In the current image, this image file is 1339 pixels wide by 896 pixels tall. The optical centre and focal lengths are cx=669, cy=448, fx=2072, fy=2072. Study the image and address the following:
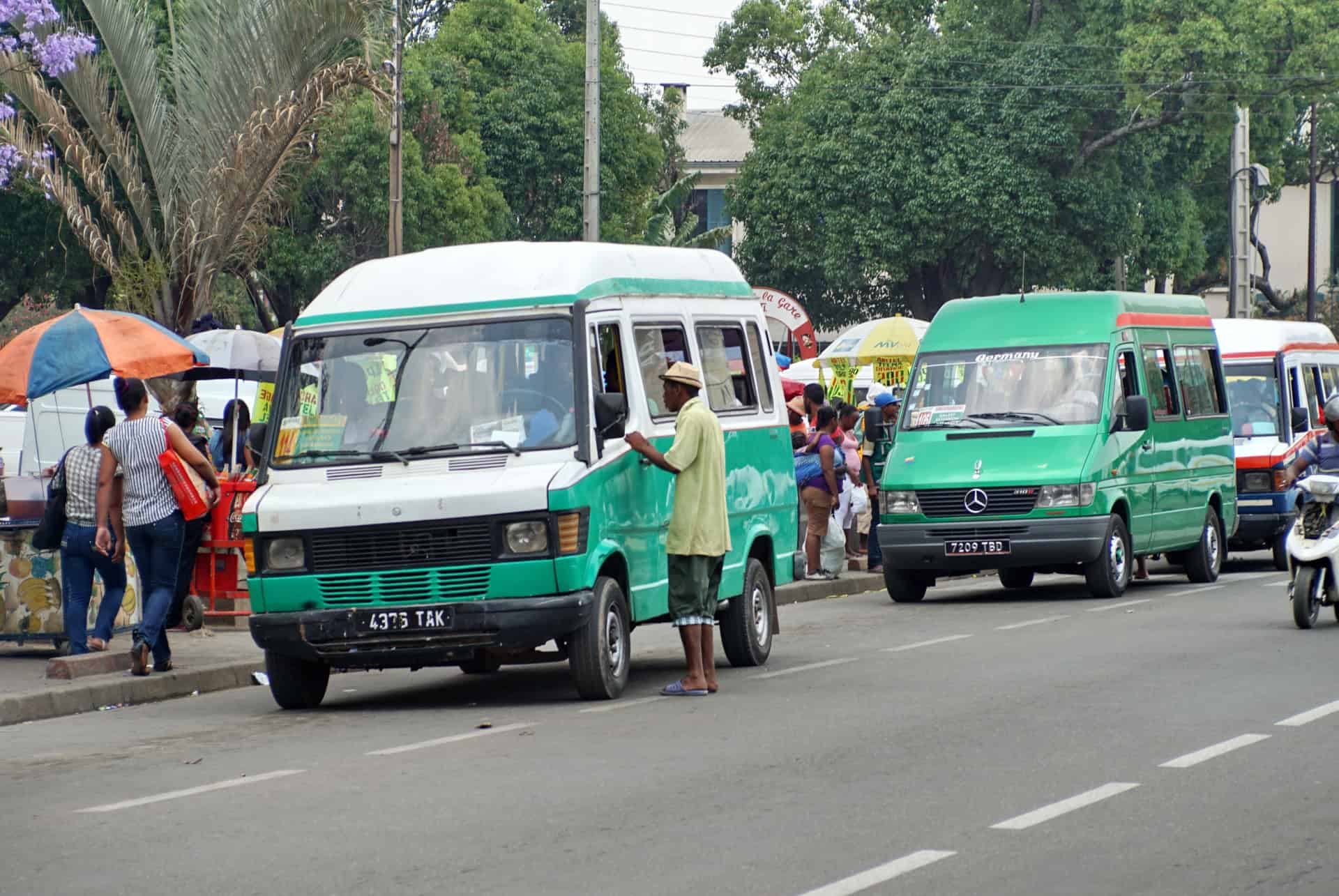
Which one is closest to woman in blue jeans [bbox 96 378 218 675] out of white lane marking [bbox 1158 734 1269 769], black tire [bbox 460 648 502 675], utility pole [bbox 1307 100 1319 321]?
black tire [bbox 460 648 502 675]

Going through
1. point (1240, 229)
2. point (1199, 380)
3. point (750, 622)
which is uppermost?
point (1240, 229)

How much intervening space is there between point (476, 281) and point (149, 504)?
2.60 meters

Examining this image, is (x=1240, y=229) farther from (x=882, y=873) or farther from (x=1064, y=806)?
(x=882, y=873)

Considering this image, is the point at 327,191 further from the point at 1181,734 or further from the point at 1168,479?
the point at 1181,734

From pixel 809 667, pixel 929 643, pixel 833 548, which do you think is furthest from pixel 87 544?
pixel 833 548

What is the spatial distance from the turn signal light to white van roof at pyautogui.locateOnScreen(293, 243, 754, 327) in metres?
1.33

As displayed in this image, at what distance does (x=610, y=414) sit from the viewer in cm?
1134

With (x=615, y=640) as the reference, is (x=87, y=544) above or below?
above

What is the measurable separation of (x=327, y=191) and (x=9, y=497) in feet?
95.5

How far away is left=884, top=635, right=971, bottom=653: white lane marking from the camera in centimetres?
1423

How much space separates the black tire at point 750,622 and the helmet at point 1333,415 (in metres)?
4.48

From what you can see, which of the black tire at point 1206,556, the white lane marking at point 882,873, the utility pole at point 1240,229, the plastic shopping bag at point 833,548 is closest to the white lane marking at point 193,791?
the white lane marking at point 882,873

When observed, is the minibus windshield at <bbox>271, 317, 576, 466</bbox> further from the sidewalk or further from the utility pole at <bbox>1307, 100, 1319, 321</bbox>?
the utility pole at <bbox>1307, 100, 1319, 321</bbox>

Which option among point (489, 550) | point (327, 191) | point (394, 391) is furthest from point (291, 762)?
point (327, 191)
